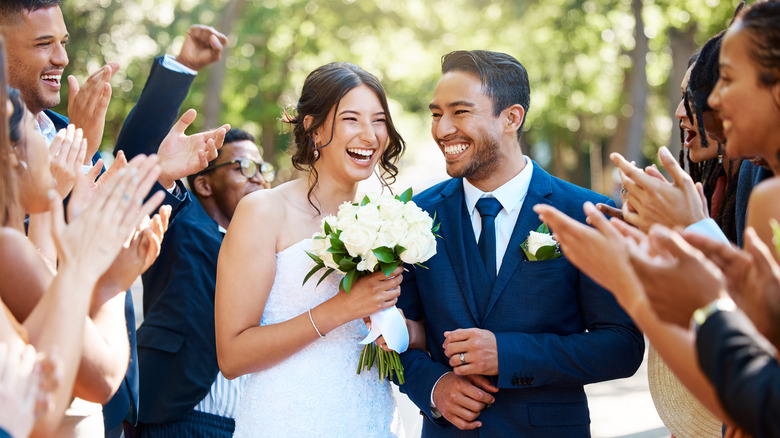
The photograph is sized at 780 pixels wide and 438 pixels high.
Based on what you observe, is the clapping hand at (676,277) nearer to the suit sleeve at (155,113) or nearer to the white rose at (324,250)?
the white rose at (324,250)

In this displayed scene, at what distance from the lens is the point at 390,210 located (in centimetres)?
346

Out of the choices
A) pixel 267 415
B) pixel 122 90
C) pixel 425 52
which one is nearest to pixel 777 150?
pixel 267 415

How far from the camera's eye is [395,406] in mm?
3963

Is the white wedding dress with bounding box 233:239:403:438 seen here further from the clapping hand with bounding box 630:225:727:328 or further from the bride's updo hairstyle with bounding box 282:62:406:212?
the clapping hand with bounding box 630:225:727:328

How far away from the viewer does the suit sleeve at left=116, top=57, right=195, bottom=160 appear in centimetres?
452

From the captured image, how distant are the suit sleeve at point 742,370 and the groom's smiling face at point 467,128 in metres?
2.18

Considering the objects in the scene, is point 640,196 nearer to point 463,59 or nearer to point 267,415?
point 463,59

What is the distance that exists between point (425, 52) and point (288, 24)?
20.0 ft

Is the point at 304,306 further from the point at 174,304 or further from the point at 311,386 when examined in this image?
the point at 174,304

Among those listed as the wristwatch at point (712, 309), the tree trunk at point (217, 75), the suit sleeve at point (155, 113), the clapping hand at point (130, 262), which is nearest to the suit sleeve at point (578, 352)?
the wristwatch at point (712, 309)

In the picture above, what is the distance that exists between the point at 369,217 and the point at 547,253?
889mm

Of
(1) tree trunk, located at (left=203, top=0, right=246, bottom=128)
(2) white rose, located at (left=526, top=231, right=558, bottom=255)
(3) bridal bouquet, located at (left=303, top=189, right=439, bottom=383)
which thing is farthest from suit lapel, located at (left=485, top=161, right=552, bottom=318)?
(1) tree trunk, located at (left=203, top=0, right=246, bottom=128)

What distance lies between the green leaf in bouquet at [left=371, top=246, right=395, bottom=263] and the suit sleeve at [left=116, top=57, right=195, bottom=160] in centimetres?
199

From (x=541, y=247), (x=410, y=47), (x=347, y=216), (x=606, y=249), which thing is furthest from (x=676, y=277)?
(x=410, y=47)
